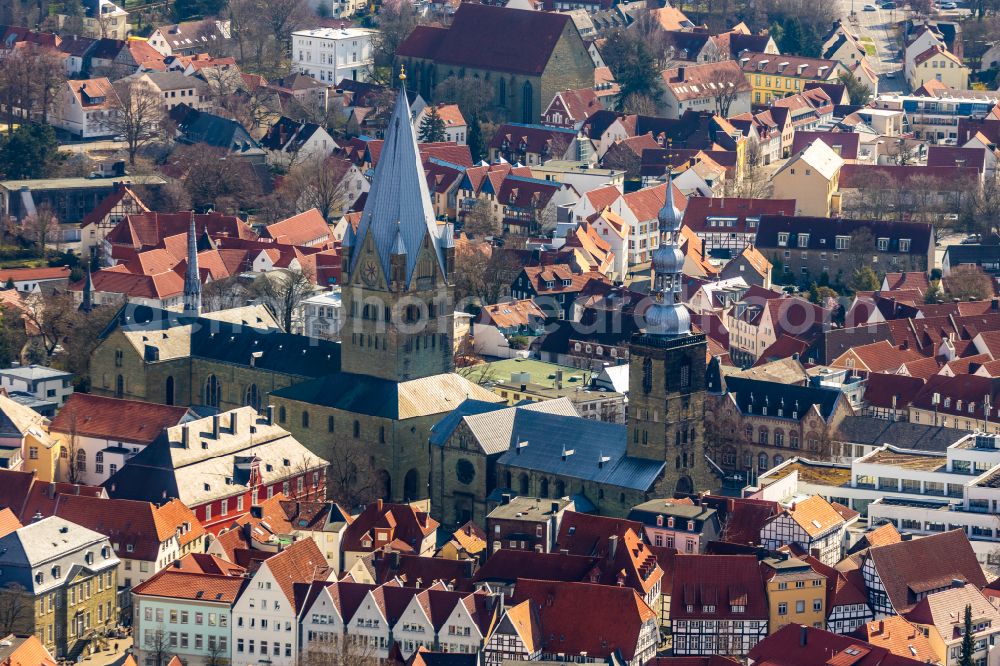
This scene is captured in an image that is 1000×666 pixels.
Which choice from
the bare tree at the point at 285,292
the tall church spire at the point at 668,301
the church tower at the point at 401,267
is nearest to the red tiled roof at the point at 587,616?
the tall church spire at the point at 668,301

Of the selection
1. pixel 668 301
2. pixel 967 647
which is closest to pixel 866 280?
pixel 668 301

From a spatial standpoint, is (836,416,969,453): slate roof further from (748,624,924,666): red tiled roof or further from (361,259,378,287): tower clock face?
(748,624,924,666): red tiled roof

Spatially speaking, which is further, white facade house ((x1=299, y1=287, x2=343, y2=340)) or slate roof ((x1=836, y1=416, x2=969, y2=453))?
white facade house ((x1=299, y1=287, x2=343, y2=340))

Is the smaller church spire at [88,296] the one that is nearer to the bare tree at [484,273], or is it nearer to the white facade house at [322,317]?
the white facade house at [322,317]

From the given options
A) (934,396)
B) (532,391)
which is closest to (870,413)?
(934,396)

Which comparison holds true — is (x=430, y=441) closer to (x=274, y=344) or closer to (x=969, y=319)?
(x=274, y=344)

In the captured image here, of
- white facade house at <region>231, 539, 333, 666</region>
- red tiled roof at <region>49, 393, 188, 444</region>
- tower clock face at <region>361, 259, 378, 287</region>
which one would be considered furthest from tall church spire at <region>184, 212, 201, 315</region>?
white facade house at <region>231, 539, 333, 666</region>
